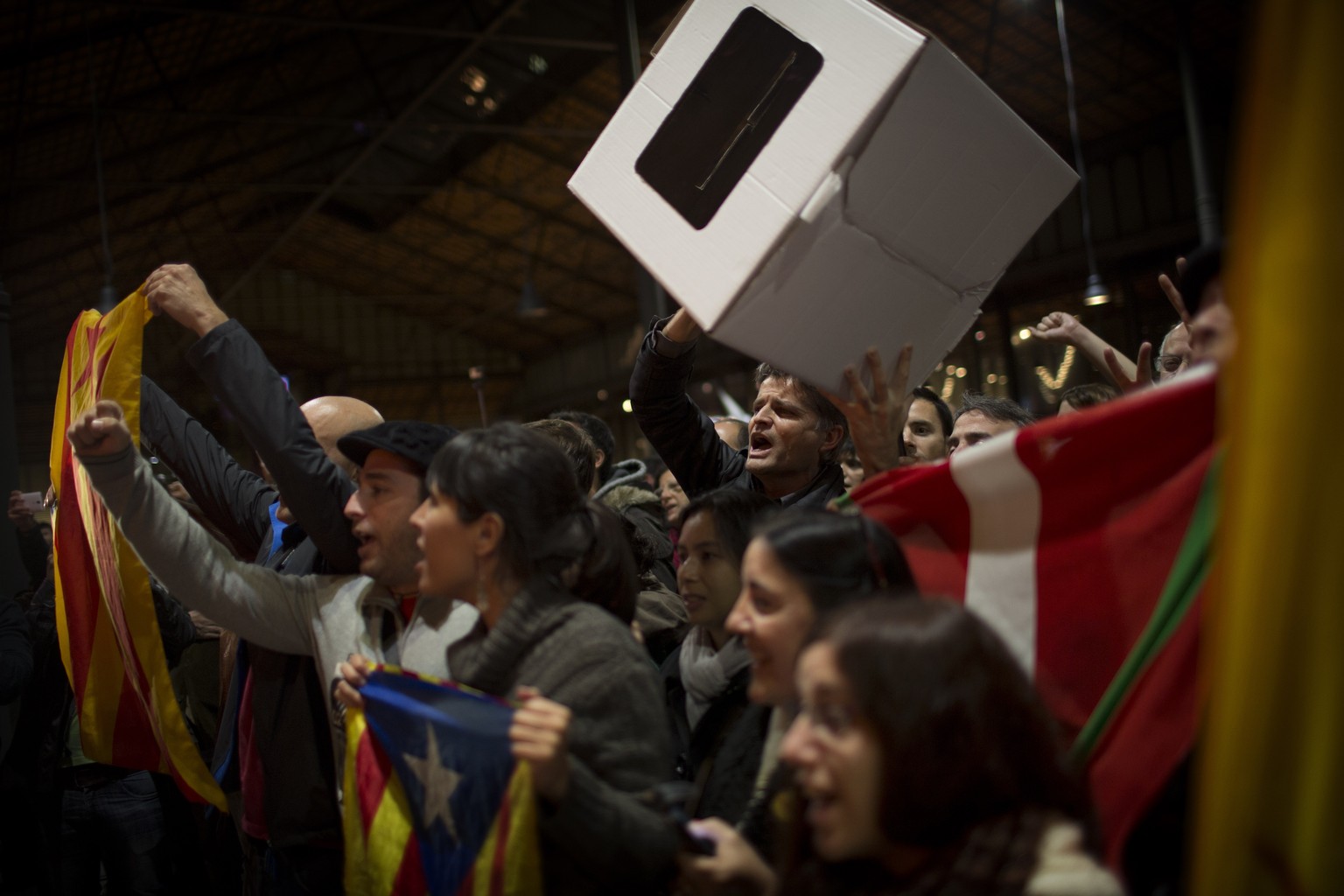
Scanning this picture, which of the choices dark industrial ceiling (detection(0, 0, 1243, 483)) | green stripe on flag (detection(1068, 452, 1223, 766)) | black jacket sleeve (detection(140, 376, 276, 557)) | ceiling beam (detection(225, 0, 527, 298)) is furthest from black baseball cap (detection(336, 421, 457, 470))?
ceiling beam (detection(225, 0, 527, 298))

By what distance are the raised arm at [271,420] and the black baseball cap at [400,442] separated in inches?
2.9

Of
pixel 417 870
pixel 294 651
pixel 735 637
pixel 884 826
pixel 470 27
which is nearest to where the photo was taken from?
pixel 884 826

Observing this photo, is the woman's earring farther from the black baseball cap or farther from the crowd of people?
the black baseball cap

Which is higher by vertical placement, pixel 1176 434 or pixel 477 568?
pixel 1176 434

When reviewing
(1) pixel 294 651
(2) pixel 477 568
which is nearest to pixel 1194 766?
(2) pixel 477 568

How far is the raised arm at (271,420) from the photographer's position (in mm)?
1867

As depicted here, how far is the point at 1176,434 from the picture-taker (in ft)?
4.25

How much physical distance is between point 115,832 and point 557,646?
2.20m

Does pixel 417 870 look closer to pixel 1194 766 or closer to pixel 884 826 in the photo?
pixel 884 826

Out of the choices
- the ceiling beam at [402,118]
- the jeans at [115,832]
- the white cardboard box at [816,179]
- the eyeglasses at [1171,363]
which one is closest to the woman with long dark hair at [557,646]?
the white cardboard box at [816,179]

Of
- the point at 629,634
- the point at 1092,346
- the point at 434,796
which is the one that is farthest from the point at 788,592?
the point at 1092,346

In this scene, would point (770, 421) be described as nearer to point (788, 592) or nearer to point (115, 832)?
point (788, 592)

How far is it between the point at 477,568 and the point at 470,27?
38.6ft

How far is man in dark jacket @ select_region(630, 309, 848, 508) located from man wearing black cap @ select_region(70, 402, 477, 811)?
0.53m
